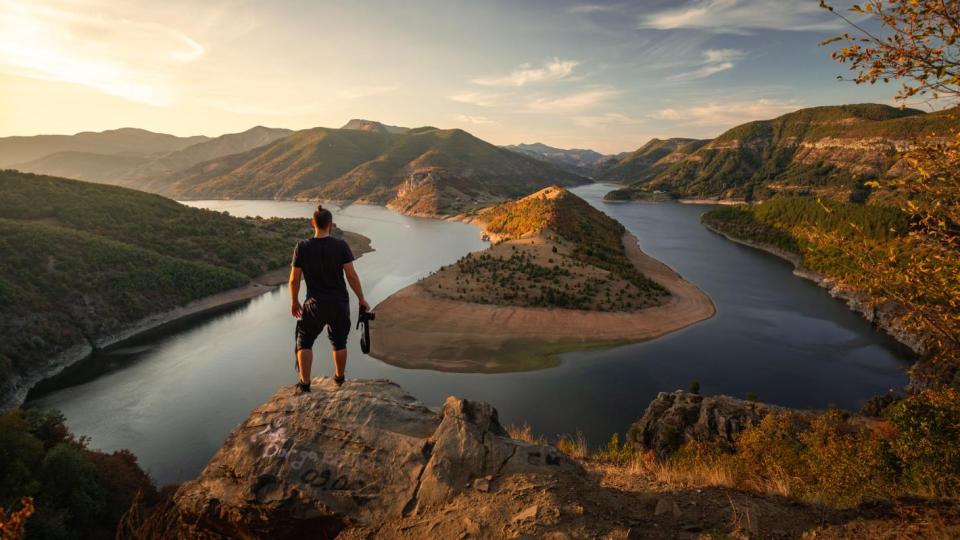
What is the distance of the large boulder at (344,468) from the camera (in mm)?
6668

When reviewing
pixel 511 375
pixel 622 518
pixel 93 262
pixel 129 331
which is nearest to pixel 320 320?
pixel 622 518

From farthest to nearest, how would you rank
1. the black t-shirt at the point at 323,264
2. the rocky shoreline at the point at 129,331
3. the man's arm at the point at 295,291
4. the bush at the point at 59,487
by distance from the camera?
the rocky shoreline at the point at 129,331, the bush at the point at 59,487, the man's arm at the point at 295,291, the black t-shirt at the point at 323,264

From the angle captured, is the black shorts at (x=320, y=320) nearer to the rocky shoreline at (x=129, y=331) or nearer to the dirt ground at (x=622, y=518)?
the dirt ground at (x=622, y=518)

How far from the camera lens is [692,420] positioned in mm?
22391

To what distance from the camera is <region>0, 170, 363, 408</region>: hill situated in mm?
38844

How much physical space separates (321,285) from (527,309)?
40.4 metres

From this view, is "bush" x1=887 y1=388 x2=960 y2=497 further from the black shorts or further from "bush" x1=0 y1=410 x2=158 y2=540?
"bush" x1=0 y1=410 x2=158 y2=540

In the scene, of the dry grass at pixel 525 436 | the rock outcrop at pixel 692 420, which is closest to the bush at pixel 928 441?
the dry grass at pixel 525 436

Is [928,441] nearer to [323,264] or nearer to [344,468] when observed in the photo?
[344,468]

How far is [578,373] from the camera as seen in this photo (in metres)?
35.9

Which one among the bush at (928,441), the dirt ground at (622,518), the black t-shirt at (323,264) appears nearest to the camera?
the dirt ground at (622,518)

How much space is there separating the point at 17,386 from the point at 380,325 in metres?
27.3

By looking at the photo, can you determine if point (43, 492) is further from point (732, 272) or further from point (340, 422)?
point (732, 272)

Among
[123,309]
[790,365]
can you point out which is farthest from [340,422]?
[123,309]
